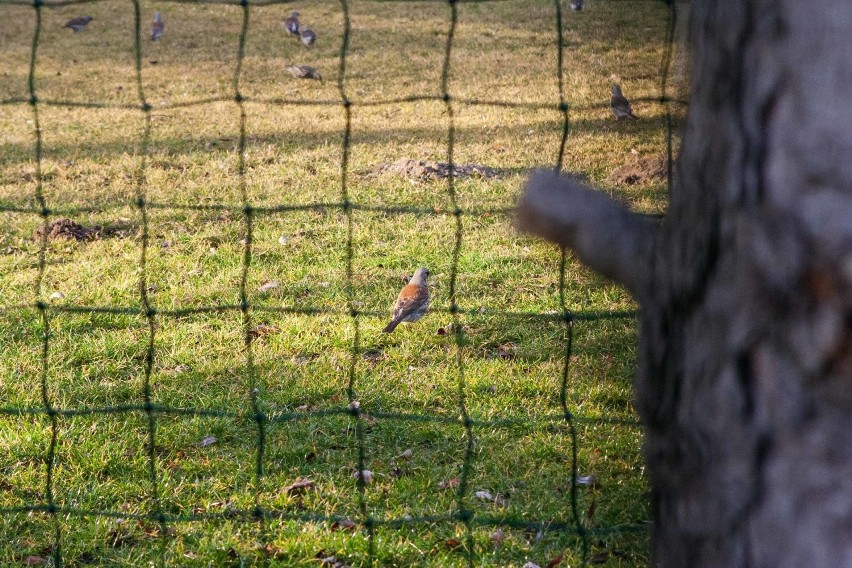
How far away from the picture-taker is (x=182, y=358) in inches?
172

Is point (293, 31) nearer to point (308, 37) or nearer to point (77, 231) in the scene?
point (308, 37)

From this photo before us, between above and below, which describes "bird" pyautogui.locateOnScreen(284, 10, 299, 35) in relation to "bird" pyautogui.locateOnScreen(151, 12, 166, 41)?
above

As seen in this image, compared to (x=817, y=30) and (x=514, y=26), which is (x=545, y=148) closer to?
(x=514, y=26)

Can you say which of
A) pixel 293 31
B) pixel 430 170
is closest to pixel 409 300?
pixel 430 170

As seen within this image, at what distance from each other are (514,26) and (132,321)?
30.8 ft

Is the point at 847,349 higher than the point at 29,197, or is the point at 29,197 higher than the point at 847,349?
the point at 847,349

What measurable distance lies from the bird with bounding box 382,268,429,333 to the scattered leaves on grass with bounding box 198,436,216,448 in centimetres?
123

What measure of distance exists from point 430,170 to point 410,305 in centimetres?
242

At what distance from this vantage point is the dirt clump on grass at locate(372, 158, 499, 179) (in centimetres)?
682

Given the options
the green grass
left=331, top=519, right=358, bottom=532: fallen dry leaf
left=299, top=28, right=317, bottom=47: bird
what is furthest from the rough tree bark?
left=299, top=28, right=317, bottom=47: bird

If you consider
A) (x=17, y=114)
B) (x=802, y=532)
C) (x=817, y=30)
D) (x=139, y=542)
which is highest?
(x=817, y=30)

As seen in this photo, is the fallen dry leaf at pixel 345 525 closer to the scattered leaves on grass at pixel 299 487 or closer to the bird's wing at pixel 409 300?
the scattered leaves on grass at pixel 299 487

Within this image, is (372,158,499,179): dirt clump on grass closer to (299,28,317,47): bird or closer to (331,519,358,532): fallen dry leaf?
(331,519,358,532): fallen dry leaf

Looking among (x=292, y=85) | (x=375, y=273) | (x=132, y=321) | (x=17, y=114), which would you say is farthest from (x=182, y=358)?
(x=292, y=85)
